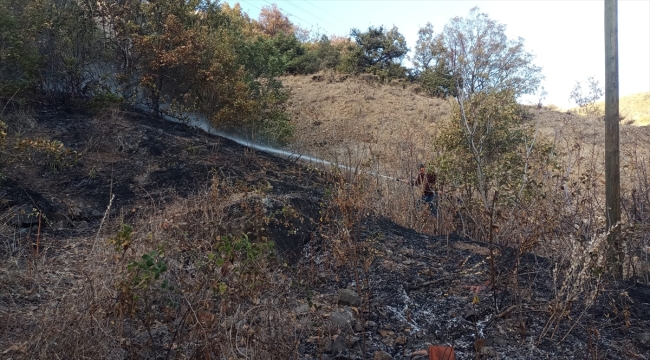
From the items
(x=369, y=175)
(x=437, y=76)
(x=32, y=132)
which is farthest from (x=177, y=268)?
(x=437, y=76)

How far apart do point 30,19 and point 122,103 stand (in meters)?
1.98

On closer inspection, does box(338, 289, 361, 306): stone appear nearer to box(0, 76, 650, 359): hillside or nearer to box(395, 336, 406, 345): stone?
box(0, 76, 650, 359): hillside

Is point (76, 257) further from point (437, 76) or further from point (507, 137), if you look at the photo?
point (437, 76)

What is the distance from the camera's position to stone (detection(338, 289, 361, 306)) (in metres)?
4.20

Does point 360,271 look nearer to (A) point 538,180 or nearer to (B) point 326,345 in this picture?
(B) point 326,345

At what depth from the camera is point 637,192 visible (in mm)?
5973

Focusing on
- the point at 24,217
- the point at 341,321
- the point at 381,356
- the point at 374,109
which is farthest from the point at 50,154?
the point at 374,109

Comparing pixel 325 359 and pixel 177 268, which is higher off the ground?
pixel 177 268

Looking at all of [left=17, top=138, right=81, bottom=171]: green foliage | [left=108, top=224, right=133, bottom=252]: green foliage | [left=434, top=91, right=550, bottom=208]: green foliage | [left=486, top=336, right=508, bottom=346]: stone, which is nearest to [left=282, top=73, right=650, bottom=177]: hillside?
[left=434, top=91, right=550, bottom=208]: green foliage

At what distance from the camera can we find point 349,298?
4227mm

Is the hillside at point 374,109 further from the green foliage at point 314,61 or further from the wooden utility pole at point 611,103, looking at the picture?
the wooden utility pole at point 611,103

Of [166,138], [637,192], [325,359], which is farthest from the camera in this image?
[166,138]

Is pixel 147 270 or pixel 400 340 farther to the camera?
pixel 400 340

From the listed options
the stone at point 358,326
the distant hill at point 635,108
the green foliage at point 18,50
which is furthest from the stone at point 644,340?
the distant hill at point 635,108
